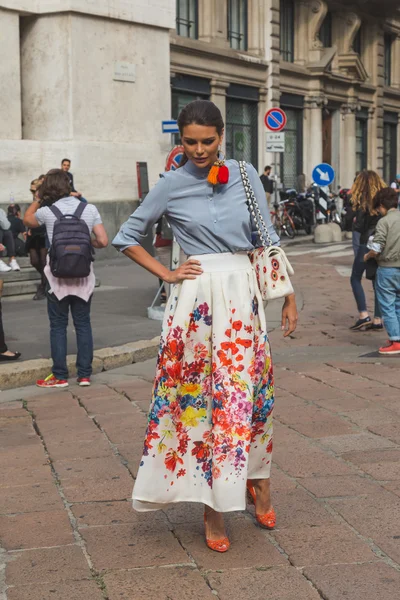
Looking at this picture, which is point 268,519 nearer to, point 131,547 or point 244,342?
point 131,547

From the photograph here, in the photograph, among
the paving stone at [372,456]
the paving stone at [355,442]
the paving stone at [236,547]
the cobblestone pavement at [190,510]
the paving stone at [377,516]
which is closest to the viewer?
the cobblestone pavement at [190,510]

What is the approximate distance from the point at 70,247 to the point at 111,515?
337 cm

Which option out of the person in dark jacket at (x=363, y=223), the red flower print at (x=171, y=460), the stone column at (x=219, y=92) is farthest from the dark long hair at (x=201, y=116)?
the stone column at (x=219, y=92)

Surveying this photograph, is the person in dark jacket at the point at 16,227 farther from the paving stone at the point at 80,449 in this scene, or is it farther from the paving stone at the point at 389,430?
the paving stone at the point at 389,430

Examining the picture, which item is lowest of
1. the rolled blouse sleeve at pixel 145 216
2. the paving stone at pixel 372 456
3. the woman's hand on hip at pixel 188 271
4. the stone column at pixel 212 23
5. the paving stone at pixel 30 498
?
the paving stone at pixel 30 498

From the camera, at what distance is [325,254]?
2083 cm

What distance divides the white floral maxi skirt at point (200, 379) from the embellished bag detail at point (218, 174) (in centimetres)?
29

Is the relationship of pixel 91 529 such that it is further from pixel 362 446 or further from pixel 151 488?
pixel 362 446

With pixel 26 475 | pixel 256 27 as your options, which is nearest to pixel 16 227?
pixel 26 475

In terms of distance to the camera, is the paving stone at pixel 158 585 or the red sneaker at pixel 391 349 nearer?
the paving stone at pixel 158 585

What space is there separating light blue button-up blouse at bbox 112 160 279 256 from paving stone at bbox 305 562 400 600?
1238 millimetres

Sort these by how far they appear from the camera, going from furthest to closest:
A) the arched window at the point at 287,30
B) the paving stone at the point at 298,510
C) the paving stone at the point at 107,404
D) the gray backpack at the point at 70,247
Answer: the arched window at the point at 287,30 → the gray backpack at the point at 70,247 → the paving stone at the point at 107,404 → the paving stone at the point at 298,510

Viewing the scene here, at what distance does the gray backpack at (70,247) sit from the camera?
25.2ft

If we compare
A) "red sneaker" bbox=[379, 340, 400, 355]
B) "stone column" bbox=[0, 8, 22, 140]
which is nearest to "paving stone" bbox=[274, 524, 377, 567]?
"red sneaker" bbox=[379, 340, 400, 355]
